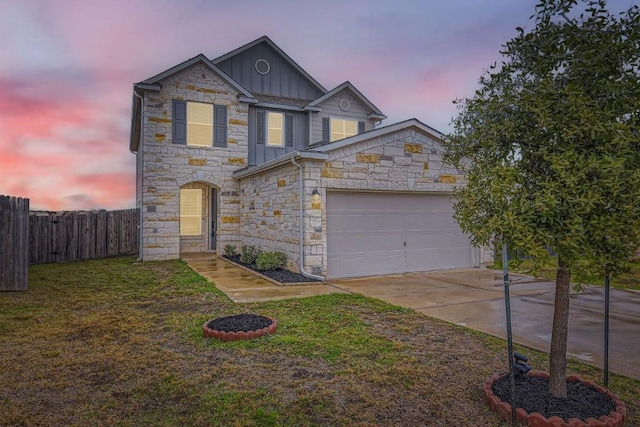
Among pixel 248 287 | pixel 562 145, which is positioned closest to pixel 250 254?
pixel 248 287

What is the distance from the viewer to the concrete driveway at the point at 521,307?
482 cm

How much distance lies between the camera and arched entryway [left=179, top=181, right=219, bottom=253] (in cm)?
1711

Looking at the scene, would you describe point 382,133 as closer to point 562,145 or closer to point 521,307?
point 521,307

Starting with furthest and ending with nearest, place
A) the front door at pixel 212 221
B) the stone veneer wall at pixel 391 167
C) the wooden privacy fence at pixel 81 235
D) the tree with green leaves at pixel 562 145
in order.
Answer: the front door at pixel 212 221
the wooden privacy fence at pixel 81 235
the stone veneer wall at pixel 391 167
the tree with green leaves at pixel 562 145

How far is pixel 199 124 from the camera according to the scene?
14.5 m

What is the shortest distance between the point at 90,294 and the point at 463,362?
7359mm

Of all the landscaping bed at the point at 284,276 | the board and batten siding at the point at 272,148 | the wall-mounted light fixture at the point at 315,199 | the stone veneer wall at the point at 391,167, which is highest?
the board and batten siding at the point at 272,148

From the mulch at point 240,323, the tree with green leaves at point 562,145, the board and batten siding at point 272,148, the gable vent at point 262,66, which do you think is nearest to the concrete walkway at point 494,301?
the mulch at point 240,323

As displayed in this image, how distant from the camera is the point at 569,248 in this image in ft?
8.59

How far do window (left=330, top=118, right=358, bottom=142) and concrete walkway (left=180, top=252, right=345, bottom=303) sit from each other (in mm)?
7919

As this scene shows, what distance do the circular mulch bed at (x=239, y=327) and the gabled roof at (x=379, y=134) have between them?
4874mm

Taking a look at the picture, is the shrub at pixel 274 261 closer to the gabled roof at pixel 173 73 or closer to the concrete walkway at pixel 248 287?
the concrete walkway at pixel 248 287

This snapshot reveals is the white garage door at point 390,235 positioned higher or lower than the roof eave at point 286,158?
lower

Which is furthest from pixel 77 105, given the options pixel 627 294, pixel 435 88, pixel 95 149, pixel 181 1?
pixel 627 294
